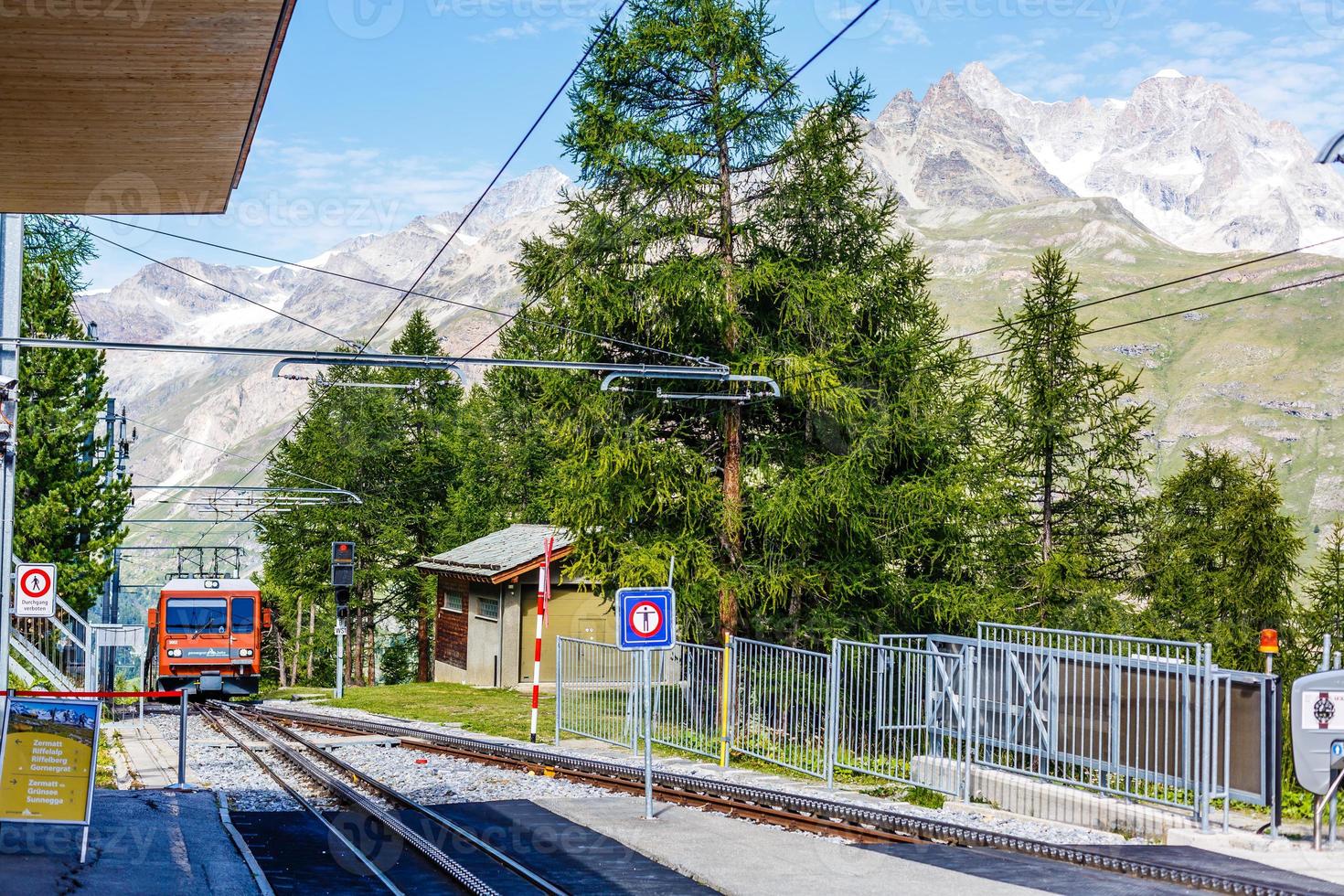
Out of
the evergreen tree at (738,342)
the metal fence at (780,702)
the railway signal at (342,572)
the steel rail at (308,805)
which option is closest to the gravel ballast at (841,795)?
the metal fence at (780,702)

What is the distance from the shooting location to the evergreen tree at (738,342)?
23.3 m

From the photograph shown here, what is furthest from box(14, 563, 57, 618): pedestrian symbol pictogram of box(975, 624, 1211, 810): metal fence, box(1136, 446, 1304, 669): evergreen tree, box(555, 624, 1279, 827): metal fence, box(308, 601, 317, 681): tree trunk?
box(308, 601, 317, 681): tree trunk

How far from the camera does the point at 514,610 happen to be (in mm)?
37812

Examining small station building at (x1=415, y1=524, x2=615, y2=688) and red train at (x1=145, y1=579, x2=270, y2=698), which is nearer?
red train at (x1=145, y1=579, x2=270, y2=698)

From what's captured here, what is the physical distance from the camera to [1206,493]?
3878 cm

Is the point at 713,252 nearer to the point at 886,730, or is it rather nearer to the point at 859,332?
the point at 859,332

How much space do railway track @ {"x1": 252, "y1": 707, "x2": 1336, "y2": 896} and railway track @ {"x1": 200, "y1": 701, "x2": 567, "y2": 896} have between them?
91.5 inches

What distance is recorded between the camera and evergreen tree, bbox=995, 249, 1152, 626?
27.7m

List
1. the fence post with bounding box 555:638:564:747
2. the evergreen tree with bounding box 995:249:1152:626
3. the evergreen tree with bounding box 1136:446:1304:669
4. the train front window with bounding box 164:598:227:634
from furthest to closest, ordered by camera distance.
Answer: the train front window with bounding box 164:598:227:634, the evergreen tree with bounding box 1136:446:1304:669, the evergreen tree with bounding box 995:249:1152:626, the fence post with bounding box 555:638:564:747

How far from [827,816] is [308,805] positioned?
5985mm

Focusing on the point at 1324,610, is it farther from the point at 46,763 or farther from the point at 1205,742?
the point at 46,763

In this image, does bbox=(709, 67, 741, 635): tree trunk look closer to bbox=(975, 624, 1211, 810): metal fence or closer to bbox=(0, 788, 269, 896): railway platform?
bbox=(975, 624, 1211, 810): metal fence

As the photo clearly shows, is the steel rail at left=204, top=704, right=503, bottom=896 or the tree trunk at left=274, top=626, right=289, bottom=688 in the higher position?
the steel rail at left=204, top=704, right=503, bottom=896

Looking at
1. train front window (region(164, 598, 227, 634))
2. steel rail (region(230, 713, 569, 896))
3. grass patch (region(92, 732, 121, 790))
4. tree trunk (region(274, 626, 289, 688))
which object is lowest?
tree trunk (region(274, 626, 289, 688))
